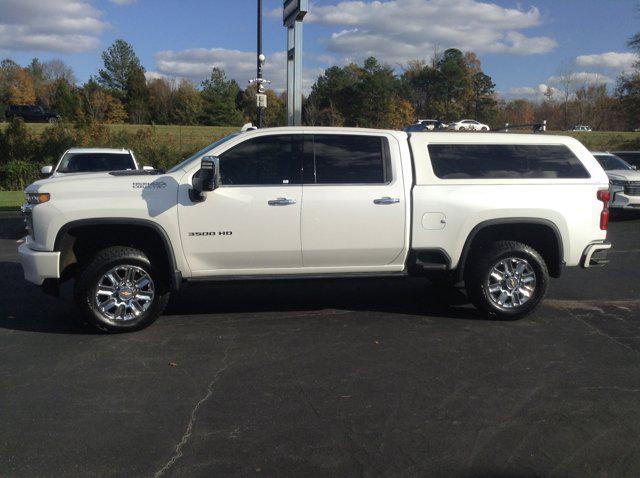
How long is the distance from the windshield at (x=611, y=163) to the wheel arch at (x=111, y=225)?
1418 centimetres

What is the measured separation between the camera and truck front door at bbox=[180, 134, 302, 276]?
19.5 ft

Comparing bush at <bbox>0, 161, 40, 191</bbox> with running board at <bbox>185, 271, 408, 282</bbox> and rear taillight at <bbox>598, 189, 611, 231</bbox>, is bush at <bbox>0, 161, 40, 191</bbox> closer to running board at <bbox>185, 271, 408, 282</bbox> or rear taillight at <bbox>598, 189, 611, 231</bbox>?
running board at <bbox>185, 271, 408, 282</bbox>

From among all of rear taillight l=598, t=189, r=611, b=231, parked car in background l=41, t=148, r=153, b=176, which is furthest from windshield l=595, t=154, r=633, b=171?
parked car in background l=41, t=148, r=153, b=176

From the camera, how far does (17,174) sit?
23.2m

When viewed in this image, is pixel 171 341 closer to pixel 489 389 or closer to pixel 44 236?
pixel 44 236

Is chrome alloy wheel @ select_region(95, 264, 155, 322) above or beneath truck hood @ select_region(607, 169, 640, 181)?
beneath

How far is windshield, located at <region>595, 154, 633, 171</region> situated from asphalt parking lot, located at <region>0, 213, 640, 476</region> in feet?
34.8

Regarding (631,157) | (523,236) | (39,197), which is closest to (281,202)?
(39,197)

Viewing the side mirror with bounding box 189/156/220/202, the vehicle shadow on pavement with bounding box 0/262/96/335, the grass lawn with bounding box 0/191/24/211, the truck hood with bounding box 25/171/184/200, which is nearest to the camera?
the side mirror with bounding box 189/156/220/202

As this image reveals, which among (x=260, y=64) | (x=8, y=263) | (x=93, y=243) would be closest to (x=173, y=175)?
(x=93, y=243)

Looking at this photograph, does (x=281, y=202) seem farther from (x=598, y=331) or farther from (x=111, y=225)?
(x=598, y=331)

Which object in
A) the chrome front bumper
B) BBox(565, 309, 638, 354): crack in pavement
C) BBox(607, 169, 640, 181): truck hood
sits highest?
BBox(607, 169, 640, 181): truck hood

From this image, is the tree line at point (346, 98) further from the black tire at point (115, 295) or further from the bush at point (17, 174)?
the black tire at point (115, 295)

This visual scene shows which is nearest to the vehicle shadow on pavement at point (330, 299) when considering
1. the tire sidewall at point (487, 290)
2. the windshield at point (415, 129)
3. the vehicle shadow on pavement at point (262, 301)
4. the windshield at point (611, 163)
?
the vehicle shadow on pavement at point (262, 301)
